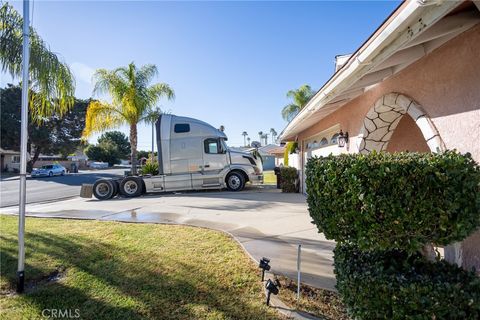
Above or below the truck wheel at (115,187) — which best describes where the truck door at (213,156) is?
above

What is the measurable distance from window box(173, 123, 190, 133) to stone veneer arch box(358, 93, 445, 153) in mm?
9093

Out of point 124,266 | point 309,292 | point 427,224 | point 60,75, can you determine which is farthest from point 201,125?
point 427,224

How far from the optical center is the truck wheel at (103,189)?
1226cm

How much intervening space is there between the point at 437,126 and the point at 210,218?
5546mm

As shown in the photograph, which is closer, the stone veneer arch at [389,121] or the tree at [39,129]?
the stone veneer arch at [389,121]

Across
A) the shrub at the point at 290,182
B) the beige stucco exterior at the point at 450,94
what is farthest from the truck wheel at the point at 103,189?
the beige stucco exterior at the point at 450,94

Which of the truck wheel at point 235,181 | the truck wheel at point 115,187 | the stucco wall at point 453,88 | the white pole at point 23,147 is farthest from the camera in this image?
the truck wheel at point 235,181

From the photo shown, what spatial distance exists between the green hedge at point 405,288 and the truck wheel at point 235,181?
11.2 m

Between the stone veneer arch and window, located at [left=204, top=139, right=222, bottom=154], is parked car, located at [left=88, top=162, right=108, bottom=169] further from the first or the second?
the stone veneer arch

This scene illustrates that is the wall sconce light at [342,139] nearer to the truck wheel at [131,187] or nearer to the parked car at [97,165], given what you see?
the truck wheel at [131,187]

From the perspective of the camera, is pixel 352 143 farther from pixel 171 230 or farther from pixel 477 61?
pixel 171 230

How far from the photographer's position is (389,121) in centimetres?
503

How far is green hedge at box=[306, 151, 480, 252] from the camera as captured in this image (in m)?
1.98

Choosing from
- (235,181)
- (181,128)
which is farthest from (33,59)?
(235,181)
